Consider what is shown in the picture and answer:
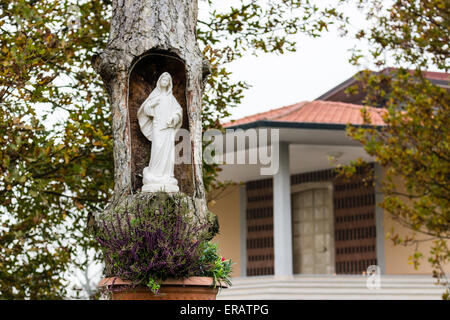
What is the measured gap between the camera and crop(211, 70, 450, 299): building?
43.1ft

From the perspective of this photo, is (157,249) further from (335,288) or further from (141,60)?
(335,288)

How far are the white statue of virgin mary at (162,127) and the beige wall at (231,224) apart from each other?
1031 cm

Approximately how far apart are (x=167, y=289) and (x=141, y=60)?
8.01 feet

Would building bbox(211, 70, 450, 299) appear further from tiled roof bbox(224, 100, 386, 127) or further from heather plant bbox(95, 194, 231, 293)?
heather plant bbox(95, 194, 231, 293)

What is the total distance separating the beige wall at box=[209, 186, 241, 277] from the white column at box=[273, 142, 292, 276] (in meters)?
3.16

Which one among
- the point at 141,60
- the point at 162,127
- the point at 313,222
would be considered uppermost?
the point at 141,60

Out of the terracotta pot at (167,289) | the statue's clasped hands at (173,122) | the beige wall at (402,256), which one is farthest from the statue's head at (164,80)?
the beige wall at (402,256)

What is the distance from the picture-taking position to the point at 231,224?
16.9 m

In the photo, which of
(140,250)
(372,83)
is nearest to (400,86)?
(372,83)

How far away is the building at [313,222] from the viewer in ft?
43.1

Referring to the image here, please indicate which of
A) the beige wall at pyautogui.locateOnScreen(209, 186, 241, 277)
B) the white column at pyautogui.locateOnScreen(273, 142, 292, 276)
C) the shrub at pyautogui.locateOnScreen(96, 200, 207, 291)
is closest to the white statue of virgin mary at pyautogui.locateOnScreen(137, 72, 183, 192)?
the shrub at pyautogui.locateOnScreen(96, 200, 207, 291)

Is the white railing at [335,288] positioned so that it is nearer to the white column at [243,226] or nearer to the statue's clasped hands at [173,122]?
the white column at [243,226]

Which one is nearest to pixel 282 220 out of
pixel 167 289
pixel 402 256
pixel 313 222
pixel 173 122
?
pixel 313 222

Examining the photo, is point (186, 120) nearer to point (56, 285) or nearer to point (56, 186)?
point (56, 186)
